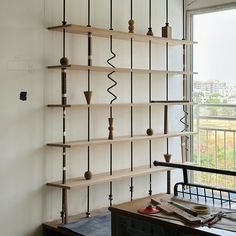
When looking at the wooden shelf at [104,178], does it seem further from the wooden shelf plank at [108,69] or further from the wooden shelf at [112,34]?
the wooden shelf at [112,34]

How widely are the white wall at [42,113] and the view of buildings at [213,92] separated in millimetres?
1057

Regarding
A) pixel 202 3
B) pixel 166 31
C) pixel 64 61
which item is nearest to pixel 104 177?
pixel 64 61

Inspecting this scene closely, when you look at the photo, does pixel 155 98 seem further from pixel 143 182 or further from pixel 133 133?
pixel 143 182

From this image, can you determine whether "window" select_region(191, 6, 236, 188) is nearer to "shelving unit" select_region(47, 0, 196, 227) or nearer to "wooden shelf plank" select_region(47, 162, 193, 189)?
"shelving unit" select_region(47, 0, 196, 227)

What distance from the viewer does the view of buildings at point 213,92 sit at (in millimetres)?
4309

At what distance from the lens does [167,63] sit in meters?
4.39

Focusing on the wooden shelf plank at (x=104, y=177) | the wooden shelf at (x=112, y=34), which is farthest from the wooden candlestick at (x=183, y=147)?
the wooden shelf at (x=112, y=34)

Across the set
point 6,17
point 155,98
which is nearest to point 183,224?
point 6,17

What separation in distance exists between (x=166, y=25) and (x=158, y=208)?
2.49m

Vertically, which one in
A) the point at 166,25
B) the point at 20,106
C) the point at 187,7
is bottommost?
the point at 20,106

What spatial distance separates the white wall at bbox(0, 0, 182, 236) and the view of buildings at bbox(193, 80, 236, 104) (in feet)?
3.47

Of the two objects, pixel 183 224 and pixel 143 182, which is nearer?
pixel 183 224

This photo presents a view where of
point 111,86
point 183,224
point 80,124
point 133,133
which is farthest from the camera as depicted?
point 133,133

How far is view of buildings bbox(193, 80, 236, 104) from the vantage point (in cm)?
431
